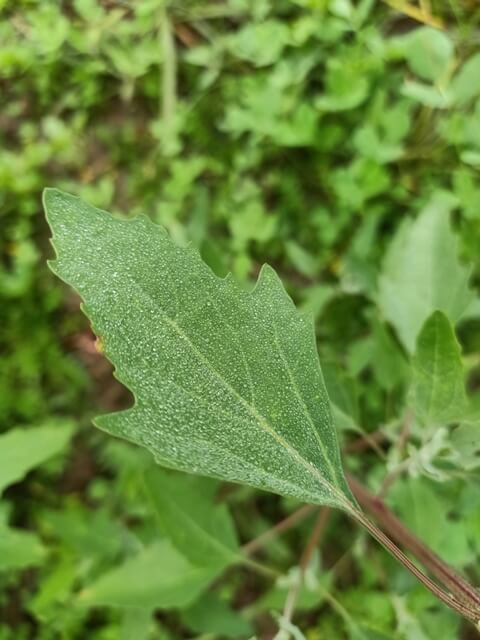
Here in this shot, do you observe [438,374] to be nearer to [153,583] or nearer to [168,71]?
[153,583]

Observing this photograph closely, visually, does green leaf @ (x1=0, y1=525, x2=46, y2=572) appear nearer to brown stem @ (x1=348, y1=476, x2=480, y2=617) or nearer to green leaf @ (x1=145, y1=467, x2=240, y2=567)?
green leaf @ (x1=145, y1=467, x2=240, y2=567)

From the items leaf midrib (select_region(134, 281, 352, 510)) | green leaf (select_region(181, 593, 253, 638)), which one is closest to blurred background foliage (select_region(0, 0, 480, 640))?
green leaf (select_region(181, 593, 253, 638))

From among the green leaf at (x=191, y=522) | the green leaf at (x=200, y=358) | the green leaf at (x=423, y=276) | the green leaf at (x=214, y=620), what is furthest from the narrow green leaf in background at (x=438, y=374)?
the green leaf at (x=214, y=620)

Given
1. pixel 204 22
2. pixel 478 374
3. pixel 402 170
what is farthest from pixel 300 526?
pixel 204 22

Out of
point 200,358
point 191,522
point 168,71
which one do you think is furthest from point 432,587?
point 168,71

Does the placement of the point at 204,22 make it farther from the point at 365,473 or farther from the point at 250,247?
the point at 365,473

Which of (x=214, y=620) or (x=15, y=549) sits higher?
(x=15, y=549)

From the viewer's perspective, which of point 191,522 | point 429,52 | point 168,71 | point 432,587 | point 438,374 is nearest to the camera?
point 432,587
